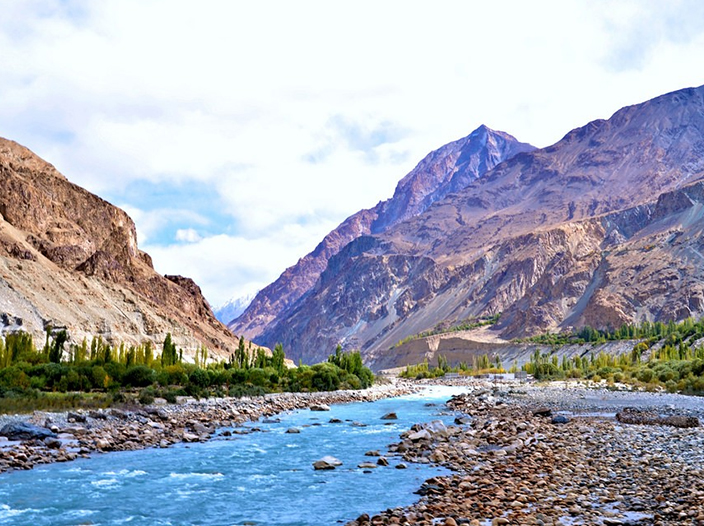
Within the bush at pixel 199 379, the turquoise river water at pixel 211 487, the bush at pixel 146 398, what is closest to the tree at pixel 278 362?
the bush at pixel 199 379

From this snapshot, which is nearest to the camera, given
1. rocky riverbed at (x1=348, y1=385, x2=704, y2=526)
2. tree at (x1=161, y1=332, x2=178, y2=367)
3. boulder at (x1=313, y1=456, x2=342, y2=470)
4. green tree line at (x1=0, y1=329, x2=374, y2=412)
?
rocky riverbed at (x1=348, y1=385, x2=704, y2=526)

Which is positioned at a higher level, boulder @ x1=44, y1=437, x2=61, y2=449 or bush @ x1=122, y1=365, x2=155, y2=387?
bush @ x1=122, y1=365, x2=155, y2=387

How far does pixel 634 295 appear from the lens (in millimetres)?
173875

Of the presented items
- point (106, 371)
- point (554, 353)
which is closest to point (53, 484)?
point (106, 371)

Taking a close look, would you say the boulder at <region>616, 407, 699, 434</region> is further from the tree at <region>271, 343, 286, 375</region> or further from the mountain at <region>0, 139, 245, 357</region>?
the mountain at <region>0, 139, 245, 357</region>

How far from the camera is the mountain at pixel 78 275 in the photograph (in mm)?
84500

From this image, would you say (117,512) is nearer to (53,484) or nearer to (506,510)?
(53,484)

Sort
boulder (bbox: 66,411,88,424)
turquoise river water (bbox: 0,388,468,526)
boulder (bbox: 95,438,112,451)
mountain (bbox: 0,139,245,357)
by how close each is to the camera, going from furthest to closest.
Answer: mountain (bbox: 0,139,245,357), boulder (bbox: 66,411,88,424), boulder (bbox: 95,438,112,451), turquoise river water (bbox: 0,388,468,526)

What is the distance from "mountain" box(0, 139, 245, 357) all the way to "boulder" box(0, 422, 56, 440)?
5309 cm

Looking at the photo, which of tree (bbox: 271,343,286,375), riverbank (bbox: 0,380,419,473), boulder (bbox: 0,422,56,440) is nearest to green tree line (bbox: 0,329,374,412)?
tree (bbox: 271,343,286,375)

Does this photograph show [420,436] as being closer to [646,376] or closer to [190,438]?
[190,438]

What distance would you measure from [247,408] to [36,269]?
63511 millimetres

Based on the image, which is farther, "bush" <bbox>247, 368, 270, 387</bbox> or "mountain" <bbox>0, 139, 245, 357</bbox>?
"mountain" <bbox>0, 139, 245, 357</bbox>

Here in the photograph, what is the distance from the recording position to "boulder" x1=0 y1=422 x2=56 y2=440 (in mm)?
26047
